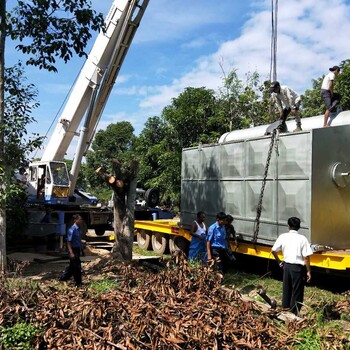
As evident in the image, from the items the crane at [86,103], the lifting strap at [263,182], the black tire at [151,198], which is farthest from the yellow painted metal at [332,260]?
the black tire at [151,198]

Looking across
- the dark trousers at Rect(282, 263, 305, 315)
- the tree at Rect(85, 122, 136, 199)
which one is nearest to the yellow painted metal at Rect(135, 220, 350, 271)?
the dark trousers at Rect(282, 263, 305, 315)

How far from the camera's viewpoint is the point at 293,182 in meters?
8.92

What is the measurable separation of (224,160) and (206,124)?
500 inches

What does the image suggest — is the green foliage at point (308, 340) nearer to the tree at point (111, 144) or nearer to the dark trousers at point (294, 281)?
the dark trousers at point (294, 281)

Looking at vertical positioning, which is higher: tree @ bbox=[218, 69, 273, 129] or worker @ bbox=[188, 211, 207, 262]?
tree @ bbox=[218, 69, 273, 129]

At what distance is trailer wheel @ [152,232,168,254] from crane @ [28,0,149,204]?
314 centimetres

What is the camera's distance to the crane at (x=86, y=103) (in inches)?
550

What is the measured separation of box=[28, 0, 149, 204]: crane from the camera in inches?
550

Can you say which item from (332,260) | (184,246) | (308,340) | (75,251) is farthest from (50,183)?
(308,340)

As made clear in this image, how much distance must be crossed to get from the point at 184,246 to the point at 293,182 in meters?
5.18

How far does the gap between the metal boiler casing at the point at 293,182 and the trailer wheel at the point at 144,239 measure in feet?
14.2

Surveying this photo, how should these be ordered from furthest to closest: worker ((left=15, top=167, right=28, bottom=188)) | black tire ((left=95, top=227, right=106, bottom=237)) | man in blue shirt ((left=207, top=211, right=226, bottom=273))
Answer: black tire ((left=95, top=227, right=106, bottom=237))
worker ((left=15, top=167, right=28, bottom=188))
man in blue shirt ((left=207, top=211, right=226, bottom=273))

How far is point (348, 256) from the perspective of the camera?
26.1 ft

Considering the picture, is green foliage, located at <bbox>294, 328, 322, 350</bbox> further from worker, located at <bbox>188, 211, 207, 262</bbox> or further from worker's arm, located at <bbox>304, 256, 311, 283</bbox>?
worker, located at <bbox>188, 211, 207, 262</bbox>
